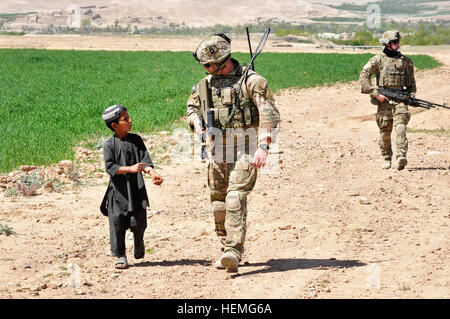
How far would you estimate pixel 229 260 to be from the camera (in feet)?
21.8

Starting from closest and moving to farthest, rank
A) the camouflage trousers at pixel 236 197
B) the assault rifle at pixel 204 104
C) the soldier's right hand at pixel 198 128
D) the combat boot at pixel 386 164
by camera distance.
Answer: the camouflage trousers at pixel 236 197 → the assault rifle at pixel 204 104 → the soldier's right hand at pixel 198 128 → the combat boot at pixel 386 164

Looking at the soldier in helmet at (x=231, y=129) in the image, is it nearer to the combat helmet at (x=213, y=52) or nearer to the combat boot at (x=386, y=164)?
the combat helmet at (x=213, y=52)

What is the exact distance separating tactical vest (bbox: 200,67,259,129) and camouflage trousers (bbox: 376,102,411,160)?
17.9 ft

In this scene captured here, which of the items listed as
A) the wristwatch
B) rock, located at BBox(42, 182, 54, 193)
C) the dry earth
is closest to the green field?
rock, located at BBox(42, 182, 54, 193)

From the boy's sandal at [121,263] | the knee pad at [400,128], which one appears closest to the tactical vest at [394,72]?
the knee pad at [400,128]

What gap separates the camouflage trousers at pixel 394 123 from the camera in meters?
11.9

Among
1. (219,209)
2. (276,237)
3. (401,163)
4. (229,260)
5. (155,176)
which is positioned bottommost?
(276,237)

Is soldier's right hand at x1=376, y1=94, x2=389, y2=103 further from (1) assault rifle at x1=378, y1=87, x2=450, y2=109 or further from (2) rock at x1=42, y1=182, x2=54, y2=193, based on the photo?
(2) rock at x1=42, y1=182, x2=54, y2=193

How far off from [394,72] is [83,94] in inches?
647

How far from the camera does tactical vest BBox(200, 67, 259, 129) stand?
22.6ft

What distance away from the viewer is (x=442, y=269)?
6.77 m

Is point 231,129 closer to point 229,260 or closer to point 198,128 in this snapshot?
point 198,128

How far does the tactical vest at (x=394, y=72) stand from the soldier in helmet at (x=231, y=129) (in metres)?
5.37

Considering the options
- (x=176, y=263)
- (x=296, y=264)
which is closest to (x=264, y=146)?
(x=296, y=264)
